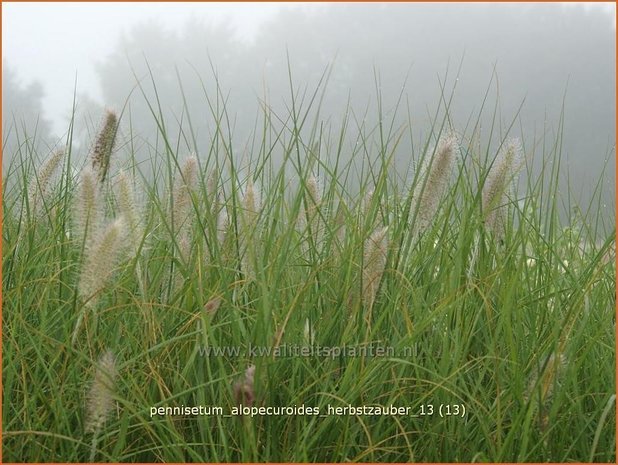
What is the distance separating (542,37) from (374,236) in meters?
17.4

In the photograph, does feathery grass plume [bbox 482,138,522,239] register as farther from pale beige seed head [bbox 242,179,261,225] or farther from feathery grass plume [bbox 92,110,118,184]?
feathery grass plume [bbox 92,110,118,184]

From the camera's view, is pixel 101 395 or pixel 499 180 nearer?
pixel 101 395

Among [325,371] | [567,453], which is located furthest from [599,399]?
[325,371]

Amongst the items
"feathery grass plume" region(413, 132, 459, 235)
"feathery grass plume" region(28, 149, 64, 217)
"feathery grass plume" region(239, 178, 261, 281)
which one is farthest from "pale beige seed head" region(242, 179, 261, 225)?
"feathery grass plume" region(28, 149, 64, 217)

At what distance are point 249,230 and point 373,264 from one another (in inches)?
12.1

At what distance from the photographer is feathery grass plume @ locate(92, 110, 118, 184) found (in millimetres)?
1867

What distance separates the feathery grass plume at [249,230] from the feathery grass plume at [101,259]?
0.30 metres

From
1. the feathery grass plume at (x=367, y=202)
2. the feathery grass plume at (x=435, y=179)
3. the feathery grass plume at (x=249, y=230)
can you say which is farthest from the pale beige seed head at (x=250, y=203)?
the feathery grass plume at (x=435, y=179)

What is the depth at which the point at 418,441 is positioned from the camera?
1.59 m

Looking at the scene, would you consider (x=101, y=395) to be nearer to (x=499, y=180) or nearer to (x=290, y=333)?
(x=290, y=333)

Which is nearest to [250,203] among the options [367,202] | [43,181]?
[367,202]

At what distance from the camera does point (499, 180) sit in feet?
6.13

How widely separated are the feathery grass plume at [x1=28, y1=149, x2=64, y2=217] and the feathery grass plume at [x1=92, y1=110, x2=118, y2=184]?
0.17 m

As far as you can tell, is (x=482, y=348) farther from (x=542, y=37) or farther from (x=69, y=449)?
(x=542, y=37)
